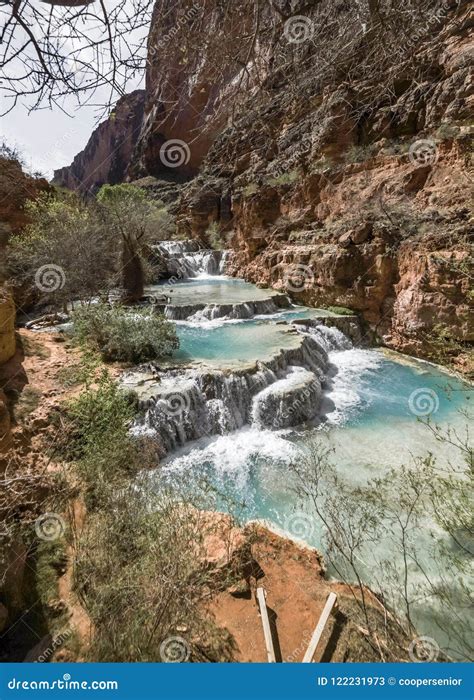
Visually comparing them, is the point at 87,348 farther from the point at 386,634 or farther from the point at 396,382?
the point at 396,382

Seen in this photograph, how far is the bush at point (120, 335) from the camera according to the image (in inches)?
278

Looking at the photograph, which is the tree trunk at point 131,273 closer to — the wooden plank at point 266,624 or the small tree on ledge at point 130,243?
the small tree on ledge at point 130,243

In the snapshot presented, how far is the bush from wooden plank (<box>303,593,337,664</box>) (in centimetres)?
559

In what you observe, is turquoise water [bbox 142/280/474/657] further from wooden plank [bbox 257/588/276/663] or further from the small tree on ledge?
the small tree on ledge

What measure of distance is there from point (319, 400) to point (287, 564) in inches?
167

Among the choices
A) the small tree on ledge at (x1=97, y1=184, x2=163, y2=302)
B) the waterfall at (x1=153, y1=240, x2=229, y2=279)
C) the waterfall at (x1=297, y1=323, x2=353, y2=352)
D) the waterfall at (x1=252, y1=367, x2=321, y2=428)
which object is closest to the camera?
the waterfall at (x1=252, y1=367, x2=321, y2=428)

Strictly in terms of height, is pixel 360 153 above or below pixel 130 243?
above

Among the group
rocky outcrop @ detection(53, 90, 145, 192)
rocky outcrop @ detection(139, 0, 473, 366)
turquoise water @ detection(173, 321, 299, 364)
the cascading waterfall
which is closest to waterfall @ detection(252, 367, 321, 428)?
turquoise water @ detection(173, 321, 299, 364)

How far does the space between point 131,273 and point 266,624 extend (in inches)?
441

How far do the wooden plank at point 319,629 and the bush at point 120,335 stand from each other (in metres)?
5.59

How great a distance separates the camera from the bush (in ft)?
23.2

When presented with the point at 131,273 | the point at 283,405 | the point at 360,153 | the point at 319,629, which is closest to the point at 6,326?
the point at 283,405

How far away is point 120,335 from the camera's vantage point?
7059 mm

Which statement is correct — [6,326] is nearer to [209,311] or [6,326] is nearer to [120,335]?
[120,335]
